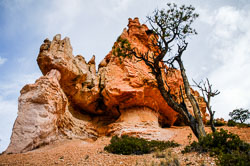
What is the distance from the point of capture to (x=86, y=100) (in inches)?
610

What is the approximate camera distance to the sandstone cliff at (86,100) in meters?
9.23

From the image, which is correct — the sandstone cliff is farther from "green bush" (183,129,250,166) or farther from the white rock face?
"green bush" (183,129,250,166)

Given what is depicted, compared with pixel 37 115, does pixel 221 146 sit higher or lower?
lower

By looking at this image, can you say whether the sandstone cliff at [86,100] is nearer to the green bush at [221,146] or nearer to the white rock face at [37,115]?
the white rock face at [37,115]

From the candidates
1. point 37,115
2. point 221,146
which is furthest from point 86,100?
point 221,146

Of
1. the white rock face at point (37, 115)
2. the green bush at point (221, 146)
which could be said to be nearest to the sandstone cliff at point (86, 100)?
the white rock face at point (37, 115)

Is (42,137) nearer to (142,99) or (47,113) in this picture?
(47,113)

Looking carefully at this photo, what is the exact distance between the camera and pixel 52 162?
5840 mm

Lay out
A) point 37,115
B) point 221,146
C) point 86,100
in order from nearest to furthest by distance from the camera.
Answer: point 221,146 < point 37,115 < point 86,100

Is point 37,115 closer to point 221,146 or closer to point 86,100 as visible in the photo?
point 86,100

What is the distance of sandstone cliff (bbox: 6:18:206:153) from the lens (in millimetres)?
9234

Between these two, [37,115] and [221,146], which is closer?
[221,146]

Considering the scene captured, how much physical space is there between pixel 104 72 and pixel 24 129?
9803mm

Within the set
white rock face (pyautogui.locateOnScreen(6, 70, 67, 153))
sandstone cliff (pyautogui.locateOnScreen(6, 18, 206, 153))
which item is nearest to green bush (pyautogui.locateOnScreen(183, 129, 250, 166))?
sandstone cliff (pyautogui.locateOnScreen(6, 18, 206, 153))
